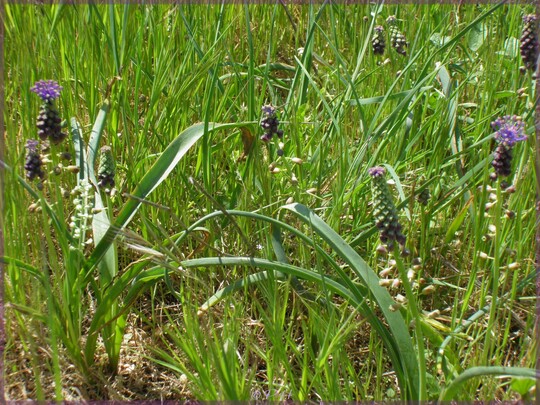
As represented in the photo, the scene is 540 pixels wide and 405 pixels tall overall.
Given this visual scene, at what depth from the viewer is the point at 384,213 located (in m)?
1.12

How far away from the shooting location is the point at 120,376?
5.03 feet

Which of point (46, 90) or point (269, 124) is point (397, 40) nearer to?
point (269, 124)

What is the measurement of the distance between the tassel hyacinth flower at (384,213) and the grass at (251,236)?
5 centimetres

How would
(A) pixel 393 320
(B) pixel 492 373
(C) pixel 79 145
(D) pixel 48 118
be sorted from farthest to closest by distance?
(C) pixel 79 145 → (D) pixel 48 118 → (A) pixel 393 320 → (B) pixel 492 373

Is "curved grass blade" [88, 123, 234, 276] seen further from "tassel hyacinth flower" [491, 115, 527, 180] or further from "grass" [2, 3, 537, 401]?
"tassel hyacinth flower" [491, 115, 527, 180]

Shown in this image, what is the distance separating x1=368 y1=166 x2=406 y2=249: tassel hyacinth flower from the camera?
1113 millimetres

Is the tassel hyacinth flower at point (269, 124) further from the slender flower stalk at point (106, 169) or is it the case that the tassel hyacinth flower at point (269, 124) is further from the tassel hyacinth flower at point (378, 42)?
the tassel hyacinth flower at point (378, 42)

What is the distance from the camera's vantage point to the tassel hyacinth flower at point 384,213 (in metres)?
1.11

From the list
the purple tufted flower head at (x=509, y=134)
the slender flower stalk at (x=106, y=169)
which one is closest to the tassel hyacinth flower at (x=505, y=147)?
the purple tufted flower head at (x=509, y=134)

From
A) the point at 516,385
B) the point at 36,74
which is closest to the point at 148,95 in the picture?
the point at 36,74

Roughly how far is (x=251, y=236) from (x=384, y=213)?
2.07 ft

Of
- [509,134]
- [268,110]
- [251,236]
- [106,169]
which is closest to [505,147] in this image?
[509,134]

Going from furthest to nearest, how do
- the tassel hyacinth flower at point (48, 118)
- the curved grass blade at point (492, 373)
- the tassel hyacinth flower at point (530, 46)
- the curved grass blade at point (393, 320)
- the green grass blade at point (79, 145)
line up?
the tassel hyacinth flower at point (530, 46) → the green grass blade at point (79, 145) → the tassel hyacinth flower at point (48, 118) → the curved grass blade at point (393, 320) → the curved grass blade at point (492, 373)

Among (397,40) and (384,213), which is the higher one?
(397,40)
